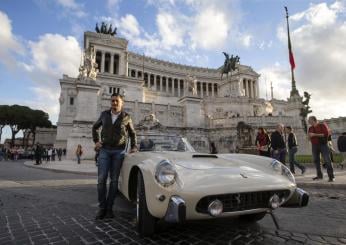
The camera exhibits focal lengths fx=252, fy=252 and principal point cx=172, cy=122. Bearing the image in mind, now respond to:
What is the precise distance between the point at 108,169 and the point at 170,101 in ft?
171

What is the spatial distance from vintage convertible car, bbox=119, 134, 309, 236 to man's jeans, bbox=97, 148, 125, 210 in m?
0.81

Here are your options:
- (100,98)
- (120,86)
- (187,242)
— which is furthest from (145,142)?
(120,86)

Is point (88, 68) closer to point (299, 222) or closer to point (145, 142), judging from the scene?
point (145, 142)

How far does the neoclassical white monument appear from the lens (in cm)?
2120

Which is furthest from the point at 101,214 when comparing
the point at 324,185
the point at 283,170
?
the point at 324,185

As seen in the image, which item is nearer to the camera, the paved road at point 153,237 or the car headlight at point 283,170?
the paved road at point 153,237

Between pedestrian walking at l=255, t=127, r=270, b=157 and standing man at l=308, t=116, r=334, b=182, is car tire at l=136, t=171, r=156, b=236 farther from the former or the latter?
pedestrian walking at l=255, t=127, r=270, b=157

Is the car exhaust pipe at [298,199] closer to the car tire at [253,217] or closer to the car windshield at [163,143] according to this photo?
the car tire at [253,217]

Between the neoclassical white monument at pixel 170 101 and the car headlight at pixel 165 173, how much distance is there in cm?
1184

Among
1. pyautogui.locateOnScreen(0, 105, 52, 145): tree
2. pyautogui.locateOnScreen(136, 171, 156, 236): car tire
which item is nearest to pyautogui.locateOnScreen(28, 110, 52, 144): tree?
pyautogui.locateOnScreen(0, 105, 52, 145): tree

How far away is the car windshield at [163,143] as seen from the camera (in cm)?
418

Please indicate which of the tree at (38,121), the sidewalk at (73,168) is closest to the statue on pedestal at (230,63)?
the tree at (38,121)

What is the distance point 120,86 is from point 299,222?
4860 cm

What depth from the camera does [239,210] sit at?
2547 mm
